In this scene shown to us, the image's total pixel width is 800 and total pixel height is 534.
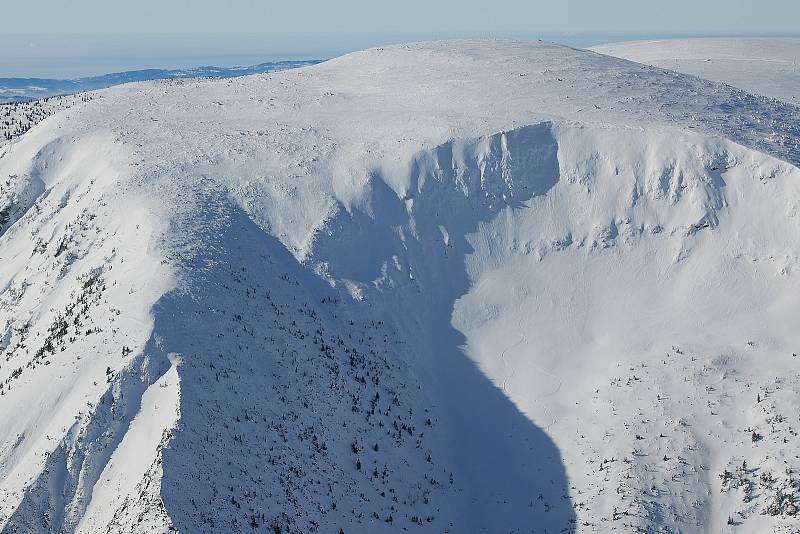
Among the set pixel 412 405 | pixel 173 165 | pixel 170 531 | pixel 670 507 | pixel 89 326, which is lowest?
pixel 670 507

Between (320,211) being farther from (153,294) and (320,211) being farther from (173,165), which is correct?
(153,294)

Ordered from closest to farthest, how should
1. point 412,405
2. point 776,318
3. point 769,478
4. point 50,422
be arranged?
point 50,422
point 769,478
point 412,405
point 776,318

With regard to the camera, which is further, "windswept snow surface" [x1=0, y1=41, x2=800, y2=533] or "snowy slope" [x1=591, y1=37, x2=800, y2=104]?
"snowy slope" [x1=591, y1=37, x2=800, y2=104]

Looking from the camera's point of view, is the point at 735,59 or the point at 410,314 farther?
the point at 735,59

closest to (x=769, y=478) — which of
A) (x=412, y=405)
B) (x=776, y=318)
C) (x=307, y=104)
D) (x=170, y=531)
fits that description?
(x=776, y=318)

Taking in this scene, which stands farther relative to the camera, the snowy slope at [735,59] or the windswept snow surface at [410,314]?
the snowy slope at [735,59]
